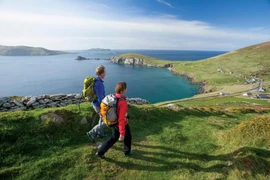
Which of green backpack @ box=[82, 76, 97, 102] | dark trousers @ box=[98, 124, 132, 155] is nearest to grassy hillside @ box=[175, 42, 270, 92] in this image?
dark trousers @ box=[98, 124, 132, 155]

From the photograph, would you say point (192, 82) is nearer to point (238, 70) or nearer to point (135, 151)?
point (238, 70)

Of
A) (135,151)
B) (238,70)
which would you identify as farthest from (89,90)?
(238,70)

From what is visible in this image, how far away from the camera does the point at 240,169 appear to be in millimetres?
6992

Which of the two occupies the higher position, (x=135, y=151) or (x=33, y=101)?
(x=33, y=101)

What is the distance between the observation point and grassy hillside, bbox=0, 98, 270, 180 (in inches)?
263

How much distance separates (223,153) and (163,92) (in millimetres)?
89392

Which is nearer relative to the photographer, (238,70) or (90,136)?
(90,136)

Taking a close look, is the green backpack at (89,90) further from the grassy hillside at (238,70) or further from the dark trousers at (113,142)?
the grassy hillside at (238,70)

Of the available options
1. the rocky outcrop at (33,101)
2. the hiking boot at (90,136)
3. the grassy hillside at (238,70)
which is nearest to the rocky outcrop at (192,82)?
the grassy hillside at (238,70)

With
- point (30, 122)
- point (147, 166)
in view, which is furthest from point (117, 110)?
point (30, 122)

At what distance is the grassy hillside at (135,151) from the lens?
6.68 m

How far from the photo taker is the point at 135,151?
27.1 ft

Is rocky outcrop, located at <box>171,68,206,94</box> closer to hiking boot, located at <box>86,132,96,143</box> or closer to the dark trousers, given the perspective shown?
hiking boot, located at <box>86,132,96,143</box>

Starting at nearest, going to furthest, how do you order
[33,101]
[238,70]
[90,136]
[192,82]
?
[90,136] < [33,101] < [192,82] < [238,70]
